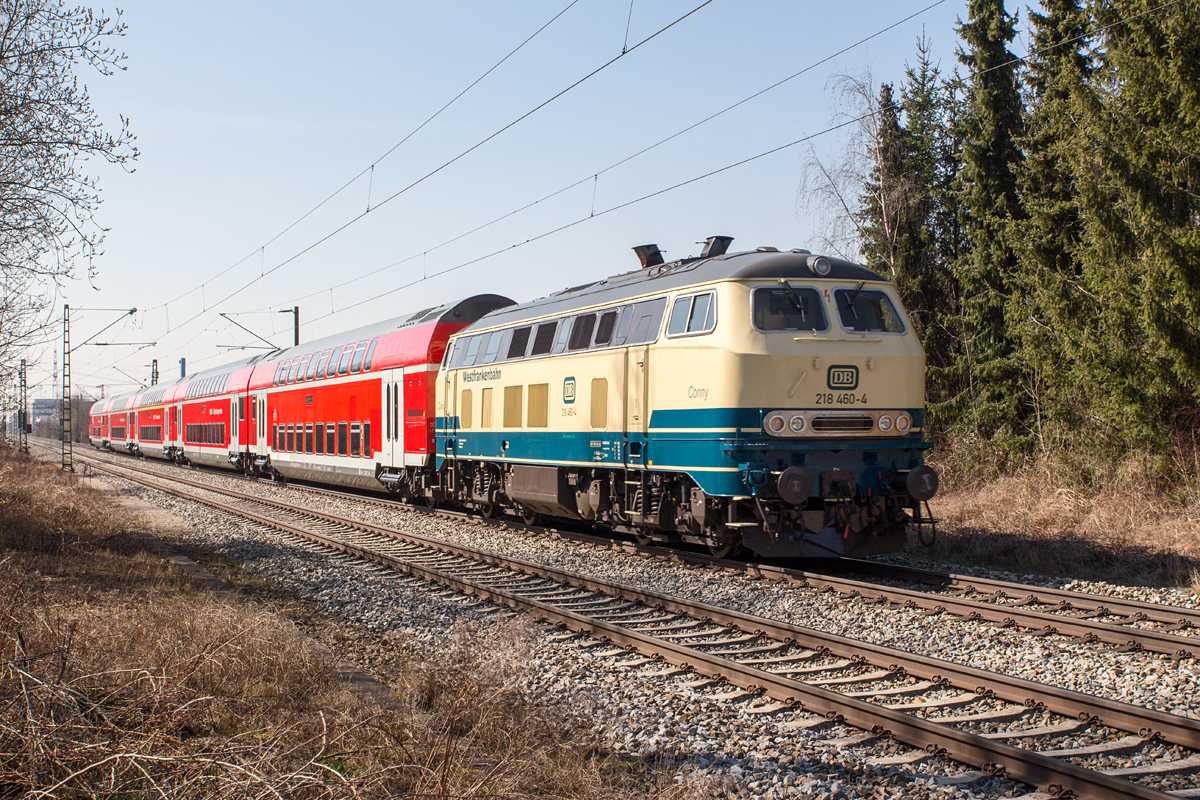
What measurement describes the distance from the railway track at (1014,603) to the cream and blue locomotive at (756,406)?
0.35 metres

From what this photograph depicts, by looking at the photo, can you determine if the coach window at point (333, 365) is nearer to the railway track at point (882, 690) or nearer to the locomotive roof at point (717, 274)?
the locomotive roof at point (717, 274)

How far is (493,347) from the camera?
15.6 metres

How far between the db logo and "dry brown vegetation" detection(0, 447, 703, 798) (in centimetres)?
472

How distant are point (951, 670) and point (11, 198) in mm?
12331

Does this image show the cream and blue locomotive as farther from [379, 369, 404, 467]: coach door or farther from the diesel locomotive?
A: [379, 369, 404, 467]: coach door

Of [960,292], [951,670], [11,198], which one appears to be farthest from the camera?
[960,292]

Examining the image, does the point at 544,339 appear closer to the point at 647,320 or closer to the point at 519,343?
the point at 519,343

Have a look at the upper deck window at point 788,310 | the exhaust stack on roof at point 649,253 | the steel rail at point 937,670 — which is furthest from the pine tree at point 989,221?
the steel rail at point 937,670

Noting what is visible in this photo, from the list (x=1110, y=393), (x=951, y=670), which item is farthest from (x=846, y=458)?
(x=1110, y=393)

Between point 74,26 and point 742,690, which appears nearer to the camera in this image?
point 742,690

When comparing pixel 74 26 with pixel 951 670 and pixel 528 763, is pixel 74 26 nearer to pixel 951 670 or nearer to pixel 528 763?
pixel 528 763

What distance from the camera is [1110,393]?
14438 millimetres

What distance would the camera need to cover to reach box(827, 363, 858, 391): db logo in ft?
33.9

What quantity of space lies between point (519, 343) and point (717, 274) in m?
4.84
